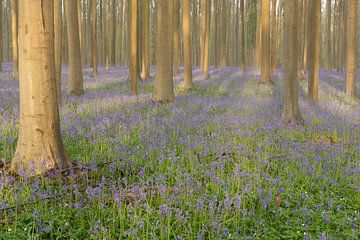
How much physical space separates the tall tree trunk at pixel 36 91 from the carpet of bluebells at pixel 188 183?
29 centimetres

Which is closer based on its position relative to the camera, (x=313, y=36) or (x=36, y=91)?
(x=36, y=91)

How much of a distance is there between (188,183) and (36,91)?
98.7 inches

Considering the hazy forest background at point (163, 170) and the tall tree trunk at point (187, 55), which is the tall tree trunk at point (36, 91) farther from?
the tall tree trunk at point (187, 55)

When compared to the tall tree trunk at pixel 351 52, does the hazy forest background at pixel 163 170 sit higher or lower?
lower

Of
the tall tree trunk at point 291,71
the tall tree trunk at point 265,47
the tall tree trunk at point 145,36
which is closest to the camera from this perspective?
the tall tree trunk at point 291,71

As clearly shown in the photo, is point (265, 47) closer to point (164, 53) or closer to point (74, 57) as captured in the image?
point (164, 53)

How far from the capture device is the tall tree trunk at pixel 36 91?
195 inches

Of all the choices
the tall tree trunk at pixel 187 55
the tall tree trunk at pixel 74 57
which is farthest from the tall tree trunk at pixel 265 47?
the tall tree trunk at pixel 74 57

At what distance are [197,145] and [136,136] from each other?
1.48 meters

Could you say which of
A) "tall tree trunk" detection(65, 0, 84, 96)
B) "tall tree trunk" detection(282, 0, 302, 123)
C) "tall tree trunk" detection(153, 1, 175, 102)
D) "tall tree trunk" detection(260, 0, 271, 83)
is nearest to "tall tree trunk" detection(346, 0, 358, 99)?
"tall tree trunk" detection(260, 0, 271, 83)

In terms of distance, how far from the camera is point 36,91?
5059 millimetres

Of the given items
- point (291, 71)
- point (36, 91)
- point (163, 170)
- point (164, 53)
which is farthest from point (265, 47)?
point (36, 91)

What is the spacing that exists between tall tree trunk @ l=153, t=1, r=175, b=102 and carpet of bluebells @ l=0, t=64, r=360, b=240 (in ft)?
9.35

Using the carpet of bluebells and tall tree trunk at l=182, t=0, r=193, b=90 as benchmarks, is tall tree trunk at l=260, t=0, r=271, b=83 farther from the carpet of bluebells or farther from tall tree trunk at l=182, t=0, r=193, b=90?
the carpet of bluebells
